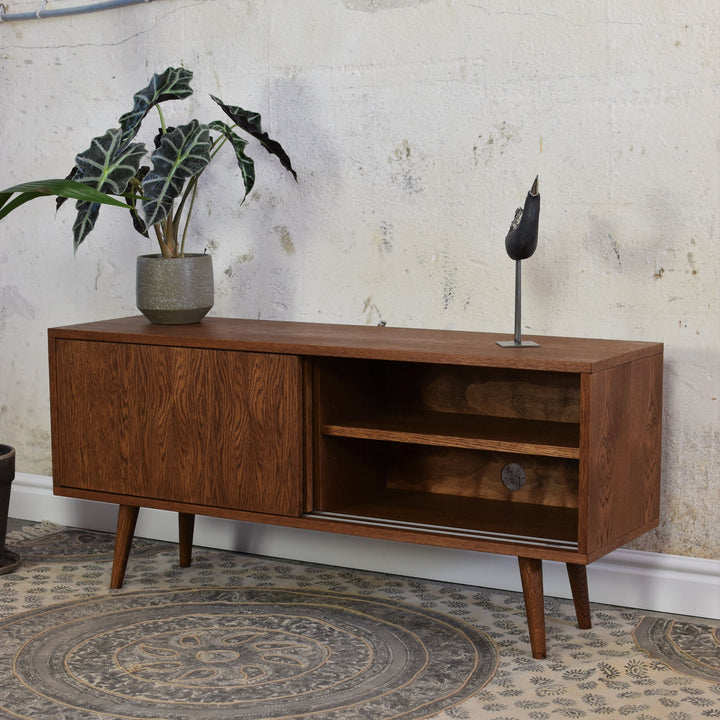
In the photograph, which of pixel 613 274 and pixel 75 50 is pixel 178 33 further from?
pixel 613 274

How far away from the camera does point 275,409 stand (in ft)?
8.33

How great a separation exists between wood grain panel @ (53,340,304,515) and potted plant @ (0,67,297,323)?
0.22 meters

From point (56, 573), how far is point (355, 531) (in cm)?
100

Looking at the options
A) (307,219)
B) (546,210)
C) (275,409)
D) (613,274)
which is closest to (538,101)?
(546,210)

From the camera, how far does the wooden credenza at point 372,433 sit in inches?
92.1

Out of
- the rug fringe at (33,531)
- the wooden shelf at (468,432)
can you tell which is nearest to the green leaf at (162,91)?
the wooden shelf at (468,432)

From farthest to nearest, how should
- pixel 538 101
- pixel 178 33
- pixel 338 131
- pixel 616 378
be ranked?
pixel 178 33
pixel 338 131
pixel 538 101
pixel 616 378

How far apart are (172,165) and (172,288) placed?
0.35 meters

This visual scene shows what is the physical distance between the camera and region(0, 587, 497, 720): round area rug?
214 cm

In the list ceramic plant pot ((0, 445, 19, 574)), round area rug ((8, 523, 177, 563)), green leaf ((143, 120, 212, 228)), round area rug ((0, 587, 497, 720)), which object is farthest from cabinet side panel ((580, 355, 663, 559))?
ceramic plant pot ((0, 445, 19, 574))

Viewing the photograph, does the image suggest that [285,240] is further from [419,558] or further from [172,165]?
[419,558]

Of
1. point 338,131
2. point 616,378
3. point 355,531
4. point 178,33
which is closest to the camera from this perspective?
point 616,378

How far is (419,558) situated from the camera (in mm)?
2953

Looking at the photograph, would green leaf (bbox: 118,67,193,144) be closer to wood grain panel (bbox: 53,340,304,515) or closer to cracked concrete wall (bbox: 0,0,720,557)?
cracked concrete wall (bbox: 0,0,720,557)
